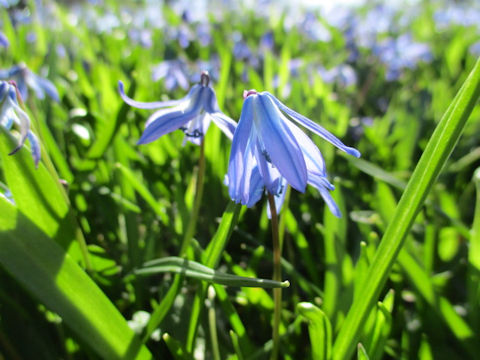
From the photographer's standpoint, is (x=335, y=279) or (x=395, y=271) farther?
(x=395, y=271)

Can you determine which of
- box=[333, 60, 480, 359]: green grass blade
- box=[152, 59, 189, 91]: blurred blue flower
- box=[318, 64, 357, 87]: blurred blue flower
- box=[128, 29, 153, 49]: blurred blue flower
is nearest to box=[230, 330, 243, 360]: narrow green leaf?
box=[333, 60, 480, 359]: green grass blade

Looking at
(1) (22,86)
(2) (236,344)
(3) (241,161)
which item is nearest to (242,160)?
(3) (241,161)

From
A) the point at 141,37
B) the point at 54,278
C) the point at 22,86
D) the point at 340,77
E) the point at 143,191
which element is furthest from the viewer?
the point at 141,37

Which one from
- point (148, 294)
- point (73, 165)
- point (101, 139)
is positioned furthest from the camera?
point (73, 165)

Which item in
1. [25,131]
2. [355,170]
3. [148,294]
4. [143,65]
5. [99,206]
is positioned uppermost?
[143,65]

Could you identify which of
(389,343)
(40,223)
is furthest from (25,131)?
(389,343)

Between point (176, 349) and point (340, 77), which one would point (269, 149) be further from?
point (340, 77)

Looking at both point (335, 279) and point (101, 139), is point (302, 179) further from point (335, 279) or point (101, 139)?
point (101, 139)
